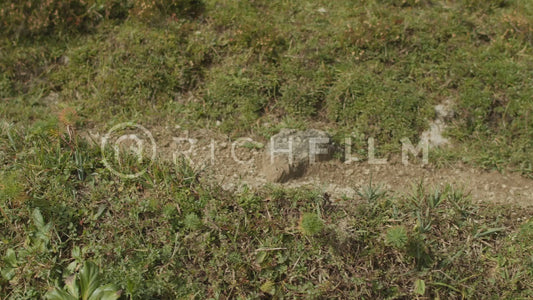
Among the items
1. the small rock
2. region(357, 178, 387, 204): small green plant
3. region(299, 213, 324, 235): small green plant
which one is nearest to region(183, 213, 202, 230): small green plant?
region(299, 213, 324, 235): small green plant

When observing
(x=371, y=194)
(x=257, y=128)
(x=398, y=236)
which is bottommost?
(x=398, y=236)

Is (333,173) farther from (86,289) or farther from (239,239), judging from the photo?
(86,289)

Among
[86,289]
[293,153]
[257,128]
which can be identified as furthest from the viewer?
[257,128]

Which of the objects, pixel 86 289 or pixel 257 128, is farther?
pixel 257 128

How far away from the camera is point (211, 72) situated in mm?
5578

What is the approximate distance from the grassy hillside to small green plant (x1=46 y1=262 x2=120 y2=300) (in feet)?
0.42

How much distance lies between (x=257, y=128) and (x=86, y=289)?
→ 2.49 meters

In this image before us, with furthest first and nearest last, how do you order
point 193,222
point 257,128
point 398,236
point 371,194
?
1. point 257,128
2. point 371,194
3. point 193,222
4. point 398,236

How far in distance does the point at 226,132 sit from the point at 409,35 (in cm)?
274

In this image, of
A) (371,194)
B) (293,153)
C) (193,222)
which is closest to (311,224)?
(371,194)

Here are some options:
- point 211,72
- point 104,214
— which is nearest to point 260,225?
point 104,214

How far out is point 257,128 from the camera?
16.8 feet

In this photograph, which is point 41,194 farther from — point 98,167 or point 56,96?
point 56,96

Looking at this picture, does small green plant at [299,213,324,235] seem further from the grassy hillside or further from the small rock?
the small rock
